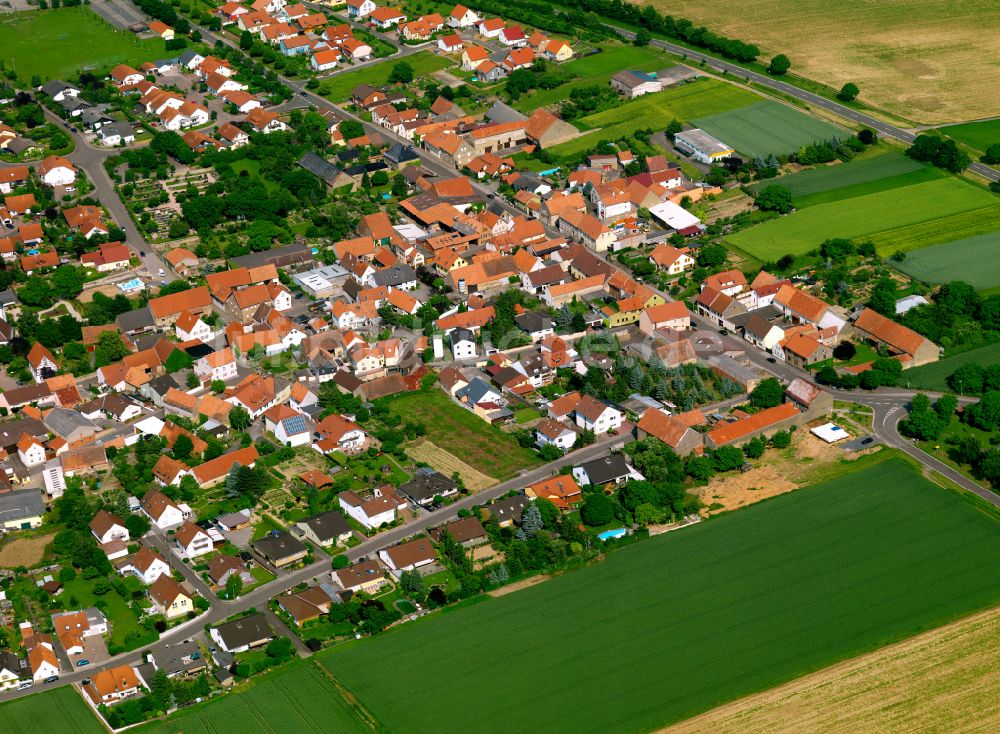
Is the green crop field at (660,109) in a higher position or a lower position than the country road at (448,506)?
higher

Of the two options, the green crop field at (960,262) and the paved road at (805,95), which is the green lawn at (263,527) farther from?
the paved road at (805,95)

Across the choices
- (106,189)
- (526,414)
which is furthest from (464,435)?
(106,189)

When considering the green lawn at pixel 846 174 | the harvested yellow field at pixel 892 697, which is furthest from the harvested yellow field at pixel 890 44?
the harvested yellow field at pixel 892 697

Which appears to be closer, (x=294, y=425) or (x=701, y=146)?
(x=294, y=425)

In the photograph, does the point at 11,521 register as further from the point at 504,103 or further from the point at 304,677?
the point at 504,103

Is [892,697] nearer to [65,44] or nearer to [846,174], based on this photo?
[846,174]

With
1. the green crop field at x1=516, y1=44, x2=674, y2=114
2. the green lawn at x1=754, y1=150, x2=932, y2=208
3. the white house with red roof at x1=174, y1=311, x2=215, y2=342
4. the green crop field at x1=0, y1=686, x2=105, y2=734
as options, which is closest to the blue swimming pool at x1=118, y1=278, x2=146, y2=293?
the white house with red roof at x1=174, y1=311, x2=215, y2=342
